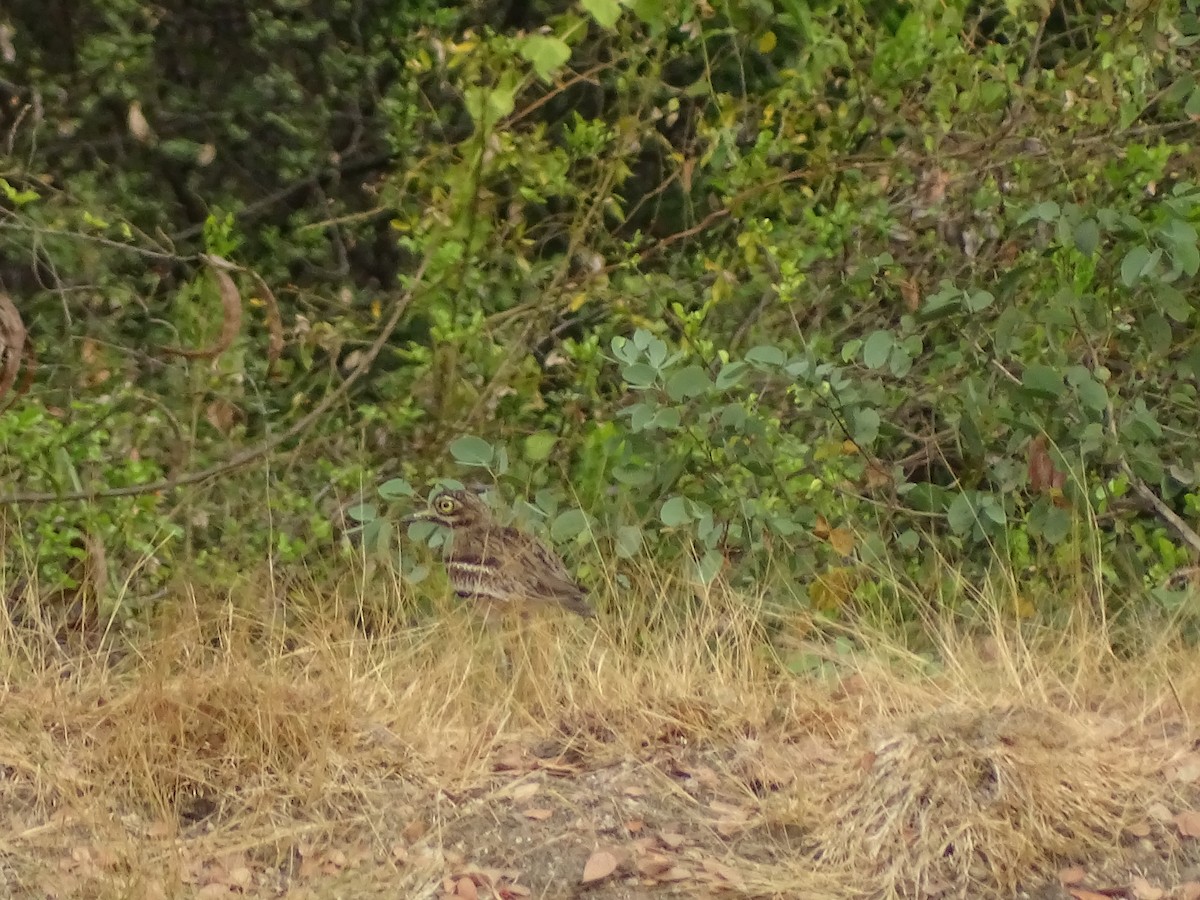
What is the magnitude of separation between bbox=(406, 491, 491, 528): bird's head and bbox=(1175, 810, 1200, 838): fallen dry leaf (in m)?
1.51

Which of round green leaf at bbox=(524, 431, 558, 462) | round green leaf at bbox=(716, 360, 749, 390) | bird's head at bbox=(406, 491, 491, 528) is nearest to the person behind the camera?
round green leaf at bbox=(716, 360, 749, 390)

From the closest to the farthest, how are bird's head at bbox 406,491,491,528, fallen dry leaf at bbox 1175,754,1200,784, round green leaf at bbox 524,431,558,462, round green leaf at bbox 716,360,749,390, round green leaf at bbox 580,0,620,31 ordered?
round green leaf at bbox 580,0,620,31 < fallen dry leaf at bbox 1175,754,1200,784 < round green leaf at bbox 716,360,749,390 < bird's head at bbox 406,491,491,528 < round green leaf at bbox 524,431,558,462

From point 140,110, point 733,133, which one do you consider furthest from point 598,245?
point 140,110

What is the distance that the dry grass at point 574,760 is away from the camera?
A: 232 centimetres

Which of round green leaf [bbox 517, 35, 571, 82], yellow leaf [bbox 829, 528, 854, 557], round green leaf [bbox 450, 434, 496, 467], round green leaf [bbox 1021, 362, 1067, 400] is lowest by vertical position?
yellow leaf [bbox 829, 528, 854, 557]

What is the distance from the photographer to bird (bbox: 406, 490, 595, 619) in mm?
3123

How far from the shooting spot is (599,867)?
7.66 feet

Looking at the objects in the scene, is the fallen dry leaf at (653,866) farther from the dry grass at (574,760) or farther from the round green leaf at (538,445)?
the round green leaf at (538,445)

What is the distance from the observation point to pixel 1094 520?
3.31 m

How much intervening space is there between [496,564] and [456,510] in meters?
0.17

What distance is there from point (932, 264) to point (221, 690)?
7.12 ft

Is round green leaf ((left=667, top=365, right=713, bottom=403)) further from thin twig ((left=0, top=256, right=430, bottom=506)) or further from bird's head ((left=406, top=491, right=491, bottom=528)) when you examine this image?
thin twig ((left=0, top=256, right=430, bottom=506))

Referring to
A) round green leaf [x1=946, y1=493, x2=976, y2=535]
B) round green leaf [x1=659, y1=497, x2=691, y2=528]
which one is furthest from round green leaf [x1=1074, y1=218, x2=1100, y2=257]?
round green leaf [x1=659, y1=497, x2=691, y2=528]

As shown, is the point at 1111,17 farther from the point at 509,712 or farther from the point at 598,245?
the point at 509,712
